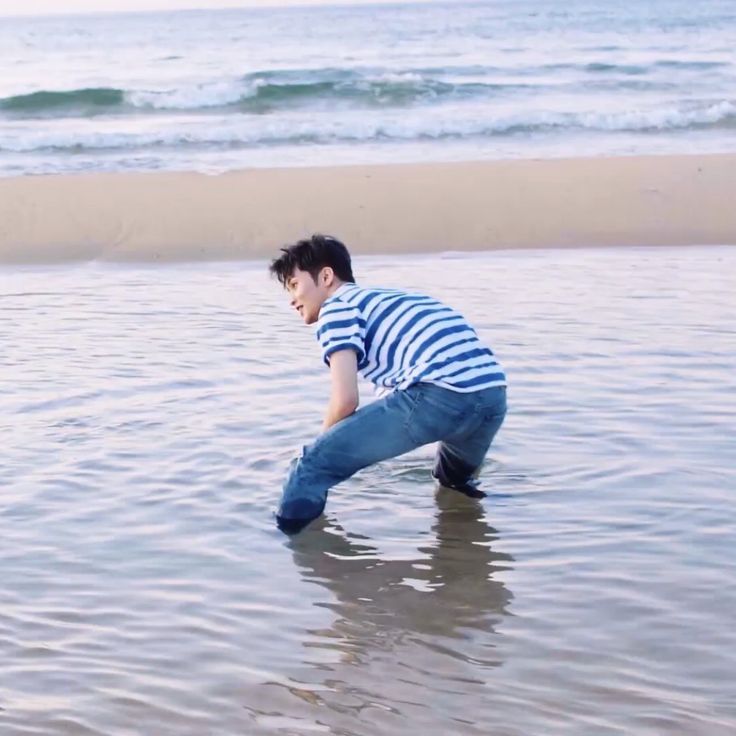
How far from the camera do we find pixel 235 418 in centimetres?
626

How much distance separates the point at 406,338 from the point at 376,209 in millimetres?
8225

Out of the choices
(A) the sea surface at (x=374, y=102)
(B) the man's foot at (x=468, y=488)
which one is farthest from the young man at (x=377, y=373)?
(A) the sea surface at (x=374, y=102)

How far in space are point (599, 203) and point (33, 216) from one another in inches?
204

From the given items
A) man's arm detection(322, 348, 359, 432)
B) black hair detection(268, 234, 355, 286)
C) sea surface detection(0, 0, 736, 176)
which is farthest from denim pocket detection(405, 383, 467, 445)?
sea surface detection(0, 0, 736, 176)

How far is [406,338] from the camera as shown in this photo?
15.2ft

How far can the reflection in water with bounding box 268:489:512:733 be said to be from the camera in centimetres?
343

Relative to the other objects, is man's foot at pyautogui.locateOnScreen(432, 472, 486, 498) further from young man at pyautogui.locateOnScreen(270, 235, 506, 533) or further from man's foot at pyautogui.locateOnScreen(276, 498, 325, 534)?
man's foot at pyautogui.locateOnScreen(276, 498, 325, 534)

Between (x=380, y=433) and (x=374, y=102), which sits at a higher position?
(x=374, y=102)

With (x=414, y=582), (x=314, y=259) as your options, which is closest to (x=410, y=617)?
(x=414, y=582)

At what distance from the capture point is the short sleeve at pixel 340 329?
14.9ft

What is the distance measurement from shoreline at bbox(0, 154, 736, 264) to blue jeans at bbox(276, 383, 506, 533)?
6.85 m

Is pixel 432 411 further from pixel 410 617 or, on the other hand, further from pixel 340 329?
pixel 410 617

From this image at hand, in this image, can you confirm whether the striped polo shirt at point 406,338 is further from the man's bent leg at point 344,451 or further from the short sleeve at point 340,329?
the man's bent leg at point 344,451

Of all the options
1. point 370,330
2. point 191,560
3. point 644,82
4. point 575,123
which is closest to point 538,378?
point 370,330
